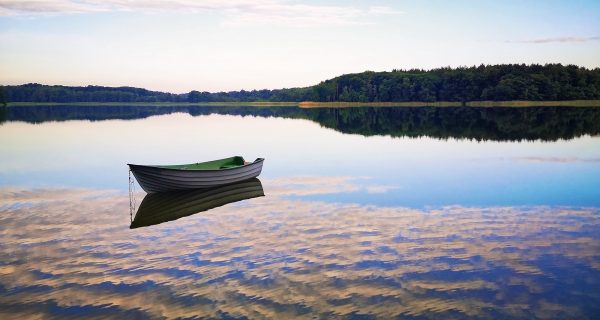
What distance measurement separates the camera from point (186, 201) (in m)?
21.3

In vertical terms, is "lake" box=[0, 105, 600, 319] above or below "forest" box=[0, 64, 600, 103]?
below

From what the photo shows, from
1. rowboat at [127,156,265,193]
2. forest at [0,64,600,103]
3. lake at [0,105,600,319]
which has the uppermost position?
forest at [0,64,600,103]

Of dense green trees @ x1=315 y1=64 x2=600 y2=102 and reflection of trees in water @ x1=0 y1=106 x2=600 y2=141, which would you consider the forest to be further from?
reflection of trees in water @ x1=0 y1=106 x2=600 y2=141

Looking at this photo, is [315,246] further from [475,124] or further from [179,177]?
[475,124]

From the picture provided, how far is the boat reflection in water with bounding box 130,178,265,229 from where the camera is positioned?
18.9 meters

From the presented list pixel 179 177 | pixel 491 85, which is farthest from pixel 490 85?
pixel 179 177

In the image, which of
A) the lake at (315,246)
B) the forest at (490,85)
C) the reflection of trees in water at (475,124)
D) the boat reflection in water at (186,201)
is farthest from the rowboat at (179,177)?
the forest at (490,85)

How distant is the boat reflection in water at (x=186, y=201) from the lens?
18859mm

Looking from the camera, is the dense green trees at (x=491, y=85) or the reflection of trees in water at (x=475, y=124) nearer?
the reflection of trees in water at (x=475, y=124)

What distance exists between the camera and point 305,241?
49.6 feet

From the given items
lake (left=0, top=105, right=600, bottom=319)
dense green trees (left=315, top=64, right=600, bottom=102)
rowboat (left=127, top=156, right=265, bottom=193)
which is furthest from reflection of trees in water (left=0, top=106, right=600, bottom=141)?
dense green trees (left=315, top=64, right=600, bottom=102)

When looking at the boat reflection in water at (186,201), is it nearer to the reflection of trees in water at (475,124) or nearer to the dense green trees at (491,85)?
the reflection of trees in water at (475,124)

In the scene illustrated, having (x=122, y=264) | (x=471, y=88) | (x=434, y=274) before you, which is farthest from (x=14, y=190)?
(x=471, y=88)

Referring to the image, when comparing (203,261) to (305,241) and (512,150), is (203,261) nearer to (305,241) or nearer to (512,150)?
(305,241)
